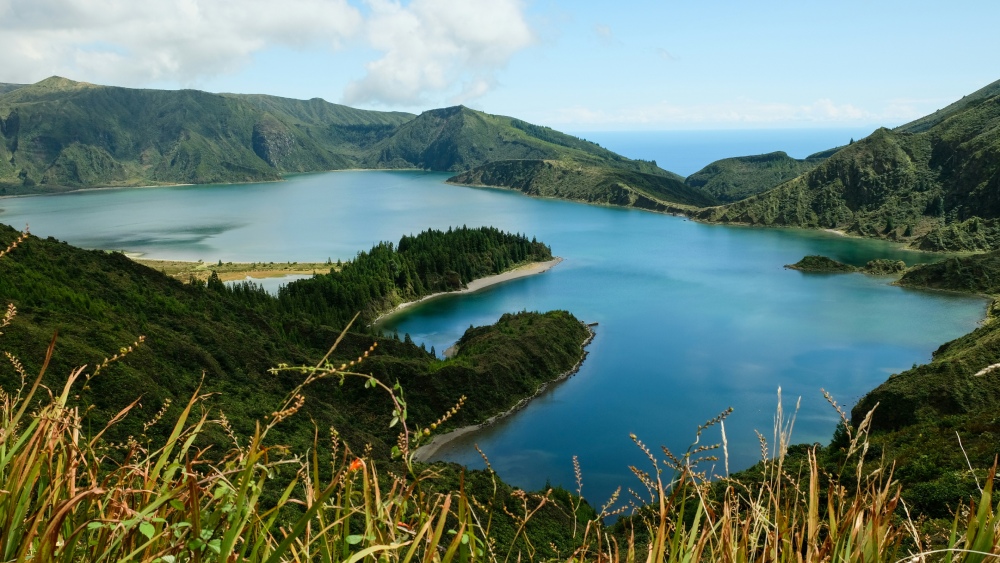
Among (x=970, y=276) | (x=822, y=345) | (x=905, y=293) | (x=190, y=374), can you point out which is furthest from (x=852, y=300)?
(x=190, y=374)

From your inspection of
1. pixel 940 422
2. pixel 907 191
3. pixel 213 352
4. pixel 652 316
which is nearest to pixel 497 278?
pixel 652 316

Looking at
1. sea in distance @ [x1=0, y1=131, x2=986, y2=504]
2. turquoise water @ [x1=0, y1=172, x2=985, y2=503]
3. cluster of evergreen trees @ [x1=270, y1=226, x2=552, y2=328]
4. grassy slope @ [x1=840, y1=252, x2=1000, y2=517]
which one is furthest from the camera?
cluster of evergreen trees @ [x1=270, y1=226, x2=552, y2=328]

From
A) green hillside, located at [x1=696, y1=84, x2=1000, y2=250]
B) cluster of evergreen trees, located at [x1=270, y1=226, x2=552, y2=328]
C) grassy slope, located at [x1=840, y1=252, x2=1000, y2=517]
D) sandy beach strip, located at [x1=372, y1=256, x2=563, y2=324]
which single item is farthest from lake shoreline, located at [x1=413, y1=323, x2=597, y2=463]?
green hillside, located at [x1=696, y1=84, x2=1000, y2=250]

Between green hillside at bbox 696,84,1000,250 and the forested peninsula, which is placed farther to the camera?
green hillside at bbox 696,84,1000,250

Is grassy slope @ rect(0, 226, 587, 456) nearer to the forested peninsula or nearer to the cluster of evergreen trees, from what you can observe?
the forested peninsula

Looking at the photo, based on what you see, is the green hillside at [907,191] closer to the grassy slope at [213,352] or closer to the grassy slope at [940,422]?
the grassy slope at [940,422]

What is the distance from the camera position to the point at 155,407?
27719mm

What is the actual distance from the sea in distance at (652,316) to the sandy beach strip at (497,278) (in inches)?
69.0

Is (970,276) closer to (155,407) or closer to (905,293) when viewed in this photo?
(905,293)

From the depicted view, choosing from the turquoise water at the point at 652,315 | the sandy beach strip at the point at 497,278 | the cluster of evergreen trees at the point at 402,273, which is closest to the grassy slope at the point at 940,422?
the turquoise water at the point at 652,315

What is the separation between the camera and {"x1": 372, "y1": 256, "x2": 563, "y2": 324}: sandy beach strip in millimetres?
79206

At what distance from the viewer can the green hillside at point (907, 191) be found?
12462 centimetres

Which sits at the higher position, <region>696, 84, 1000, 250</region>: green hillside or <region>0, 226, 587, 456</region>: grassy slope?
<region>696, 84, 1000, 250</region>: green hillside

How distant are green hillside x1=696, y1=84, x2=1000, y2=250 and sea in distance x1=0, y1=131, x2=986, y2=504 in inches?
314
